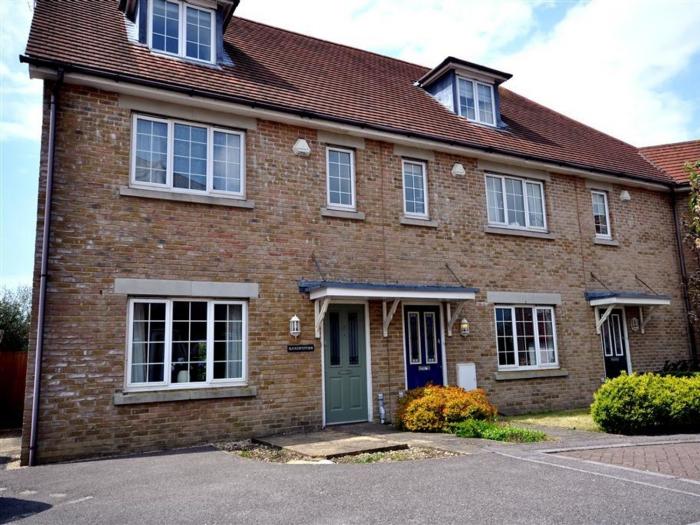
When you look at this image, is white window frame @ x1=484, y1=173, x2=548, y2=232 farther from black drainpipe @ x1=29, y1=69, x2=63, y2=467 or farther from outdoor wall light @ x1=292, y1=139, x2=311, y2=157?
black drainpipe @ x1=29, y1=69, x2=63, y2=467

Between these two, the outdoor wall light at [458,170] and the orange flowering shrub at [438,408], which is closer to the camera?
the orange flowering shrub at [438,408]

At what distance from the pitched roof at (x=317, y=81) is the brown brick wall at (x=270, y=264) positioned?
66cm


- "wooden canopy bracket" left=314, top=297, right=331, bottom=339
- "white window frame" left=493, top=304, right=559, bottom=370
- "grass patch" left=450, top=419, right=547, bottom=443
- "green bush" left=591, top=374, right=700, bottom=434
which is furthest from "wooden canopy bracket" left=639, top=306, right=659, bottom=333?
"wooden canopy bracket" left=314, top=297, right=331, bottom=339

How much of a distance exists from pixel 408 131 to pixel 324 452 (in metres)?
7.32

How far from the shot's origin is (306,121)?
1148 cm

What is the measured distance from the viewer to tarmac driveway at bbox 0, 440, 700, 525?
17.6 ft

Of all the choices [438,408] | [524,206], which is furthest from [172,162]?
[524,206]

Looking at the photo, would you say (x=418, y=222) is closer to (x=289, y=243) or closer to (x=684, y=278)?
(x=289, y=243)

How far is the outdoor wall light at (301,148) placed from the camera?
1148cm

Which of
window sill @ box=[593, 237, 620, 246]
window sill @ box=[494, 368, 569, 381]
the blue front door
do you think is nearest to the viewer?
the blue front door

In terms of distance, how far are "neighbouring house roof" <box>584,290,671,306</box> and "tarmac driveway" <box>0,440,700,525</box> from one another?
25.5ft

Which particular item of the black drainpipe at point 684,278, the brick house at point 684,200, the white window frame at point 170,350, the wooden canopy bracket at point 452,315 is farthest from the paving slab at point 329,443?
the brick house at point 684,200

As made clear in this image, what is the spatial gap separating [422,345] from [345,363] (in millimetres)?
1986

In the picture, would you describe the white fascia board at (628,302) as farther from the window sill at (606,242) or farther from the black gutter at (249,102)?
the black gutter at (249,102)
